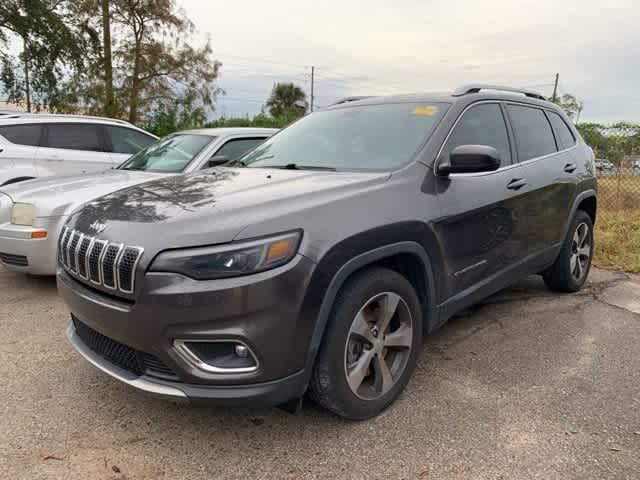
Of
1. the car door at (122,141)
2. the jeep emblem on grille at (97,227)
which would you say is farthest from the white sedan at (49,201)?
the jeep emblem on grille at (97,227)

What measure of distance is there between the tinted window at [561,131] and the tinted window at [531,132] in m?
0.14

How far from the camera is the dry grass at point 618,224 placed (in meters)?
6.04

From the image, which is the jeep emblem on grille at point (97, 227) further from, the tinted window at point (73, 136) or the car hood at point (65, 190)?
the tinted window at point (73, 136)

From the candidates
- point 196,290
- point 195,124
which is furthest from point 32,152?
point 195,124

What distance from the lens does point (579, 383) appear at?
2969 mm

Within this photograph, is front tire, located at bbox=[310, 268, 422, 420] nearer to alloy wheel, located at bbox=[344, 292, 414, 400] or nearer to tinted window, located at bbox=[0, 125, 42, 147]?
alloy wheel, located at bbox=[344, 292, 414, 400]

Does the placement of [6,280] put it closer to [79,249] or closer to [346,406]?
[79,249]

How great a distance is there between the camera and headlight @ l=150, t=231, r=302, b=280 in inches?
79.0

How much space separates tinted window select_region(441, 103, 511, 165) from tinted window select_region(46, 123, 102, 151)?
5.43m

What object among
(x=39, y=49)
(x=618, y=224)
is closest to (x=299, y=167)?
(x=618, y=224)

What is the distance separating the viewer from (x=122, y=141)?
7.05 m

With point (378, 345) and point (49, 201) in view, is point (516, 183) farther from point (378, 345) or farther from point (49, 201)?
point (49, 201)

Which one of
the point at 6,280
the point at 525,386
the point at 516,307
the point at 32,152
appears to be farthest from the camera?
the point at 32,152

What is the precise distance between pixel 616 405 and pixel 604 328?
128cm
